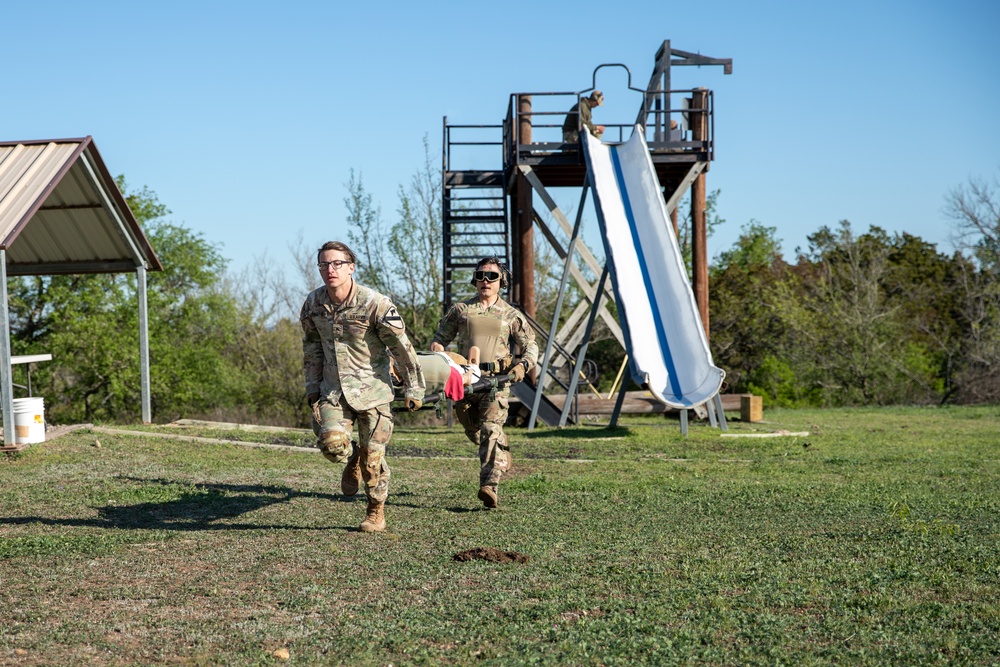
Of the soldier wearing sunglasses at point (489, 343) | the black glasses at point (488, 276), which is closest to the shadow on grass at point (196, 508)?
the soldier wearing sunglasses at point (489, 343)

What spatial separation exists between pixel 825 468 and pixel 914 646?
269 inches

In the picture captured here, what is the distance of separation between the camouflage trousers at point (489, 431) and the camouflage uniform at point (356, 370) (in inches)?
43.7

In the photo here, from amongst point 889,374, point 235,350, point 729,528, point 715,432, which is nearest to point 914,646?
point 729,528

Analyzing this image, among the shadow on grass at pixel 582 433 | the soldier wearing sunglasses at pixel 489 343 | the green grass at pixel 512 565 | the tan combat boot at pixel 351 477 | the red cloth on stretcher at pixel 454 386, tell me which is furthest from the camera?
the shadow on grass at pixel 582 433

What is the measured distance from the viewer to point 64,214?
1616cm

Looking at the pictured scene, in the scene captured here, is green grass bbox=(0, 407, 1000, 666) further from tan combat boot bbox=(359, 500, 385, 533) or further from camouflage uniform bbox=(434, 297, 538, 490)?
camouflage uniform bbox=(434, 297, 538, 490)

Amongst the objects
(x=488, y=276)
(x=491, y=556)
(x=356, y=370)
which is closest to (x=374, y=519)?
(x=356, y=370)

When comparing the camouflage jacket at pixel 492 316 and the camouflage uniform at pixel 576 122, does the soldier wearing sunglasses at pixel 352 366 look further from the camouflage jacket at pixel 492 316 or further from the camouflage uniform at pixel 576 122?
the camouflage uniform at pixel 576 122

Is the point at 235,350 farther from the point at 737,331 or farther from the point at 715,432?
the point at 715,432

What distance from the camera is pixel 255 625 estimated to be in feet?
16.3

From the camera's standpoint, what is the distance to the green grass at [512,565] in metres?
4.63

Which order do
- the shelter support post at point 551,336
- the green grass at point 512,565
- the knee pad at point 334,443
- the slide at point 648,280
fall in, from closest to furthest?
the green grass at point 512,565, the knee pad at point 334,443, the slide at point 648,280, the shelter support post at point 551,336

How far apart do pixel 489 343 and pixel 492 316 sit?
0.24 m

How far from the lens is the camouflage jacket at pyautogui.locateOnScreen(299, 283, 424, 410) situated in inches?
286
